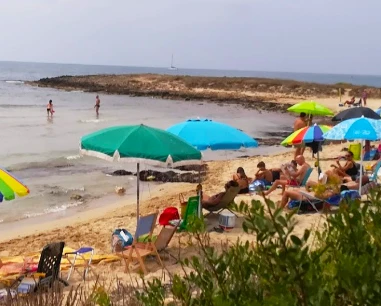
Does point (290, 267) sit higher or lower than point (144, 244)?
higher

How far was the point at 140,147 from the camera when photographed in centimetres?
655

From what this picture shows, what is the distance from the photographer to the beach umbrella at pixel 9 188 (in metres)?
5.88

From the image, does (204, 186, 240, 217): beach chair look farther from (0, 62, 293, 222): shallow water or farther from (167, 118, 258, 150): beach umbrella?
(0, 62, 293, 222): shallow water

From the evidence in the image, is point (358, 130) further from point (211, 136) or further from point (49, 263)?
point (49, 263)

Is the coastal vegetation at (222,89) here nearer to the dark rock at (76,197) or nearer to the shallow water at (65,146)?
the shallow water at (65,146)

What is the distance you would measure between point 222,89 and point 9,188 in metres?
57.2

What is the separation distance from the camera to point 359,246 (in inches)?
82.8

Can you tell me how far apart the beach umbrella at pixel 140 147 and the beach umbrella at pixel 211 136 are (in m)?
0.95

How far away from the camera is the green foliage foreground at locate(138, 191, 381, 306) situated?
1788 mm

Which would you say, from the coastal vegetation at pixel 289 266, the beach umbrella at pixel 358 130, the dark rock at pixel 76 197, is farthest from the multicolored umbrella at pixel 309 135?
the coastal vegetation at pixel 289 266

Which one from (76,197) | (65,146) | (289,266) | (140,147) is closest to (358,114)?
(140,147)

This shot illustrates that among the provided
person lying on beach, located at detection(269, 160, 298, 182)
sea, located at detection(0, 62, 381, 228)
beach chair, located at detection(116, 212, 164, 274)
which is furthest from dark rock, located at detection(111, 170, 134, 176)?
beach chair, located at detection(116, 212, 164, 274)

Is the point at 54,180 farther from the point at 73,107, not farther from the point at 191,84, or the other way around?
the point at 191,84

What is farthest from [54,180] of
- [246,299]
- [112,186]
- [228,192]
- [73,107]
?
[73,107]
